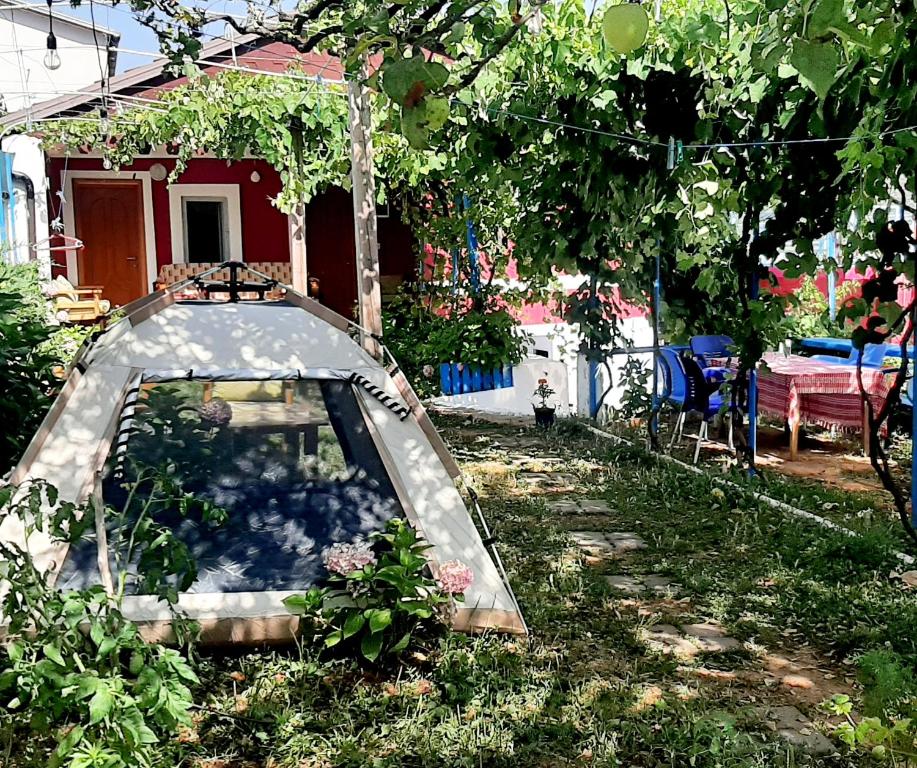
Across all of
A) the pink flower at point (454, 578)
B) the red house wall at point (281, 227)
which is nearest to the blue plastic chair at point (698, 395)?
the pink flower at point (454, 578)

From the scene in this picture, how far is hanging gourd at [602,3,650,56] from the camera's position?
103 cm

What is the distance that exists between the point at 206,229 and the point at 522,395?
5799 millimetres

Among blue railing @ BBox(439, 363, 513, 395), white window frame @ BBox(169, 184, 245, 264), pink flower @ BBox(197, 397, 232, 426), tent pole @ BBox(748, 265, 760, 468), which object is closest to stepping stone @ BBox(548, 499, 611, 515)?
tent pole @ BBox(748, 265, 760, 468)

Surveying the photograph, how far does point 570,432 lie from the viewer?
27.6 ft

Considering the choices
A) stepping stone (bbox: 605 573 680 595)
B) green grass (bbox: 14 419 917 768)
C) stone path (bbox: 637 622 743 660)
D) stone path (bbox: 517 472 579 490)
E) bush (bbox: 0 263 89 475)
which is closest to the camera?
green grass (bbox: 14 419 917 768)

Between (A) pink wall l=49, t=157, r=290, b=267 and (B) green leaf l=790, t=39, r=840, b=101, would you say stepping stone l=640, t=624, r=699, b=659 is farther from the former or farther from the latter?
(A) pink wall l=49, t=157, r=290, b=267

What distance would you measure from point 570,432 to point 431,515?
4723 mm

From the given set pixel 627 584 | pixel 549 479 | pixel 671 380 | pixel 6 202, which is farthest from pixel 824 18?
pixel 6 202

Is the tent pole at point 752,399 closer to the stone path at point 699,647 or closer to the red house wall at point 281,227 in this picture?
the stone path at point 699,647

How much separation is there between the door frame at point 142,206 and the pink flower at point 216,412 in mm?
9427

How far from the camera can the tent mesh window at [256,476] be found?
3596mm

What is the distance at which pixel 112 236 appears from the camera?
512 inches

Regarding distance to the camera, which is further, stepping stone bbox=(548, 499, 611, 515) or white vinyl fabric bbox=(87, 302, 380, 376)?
stepping stone bbox=(548, 499, 611, 515)

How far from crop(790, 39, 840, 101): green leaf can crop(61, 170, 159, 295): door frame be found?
12481 millimetres
